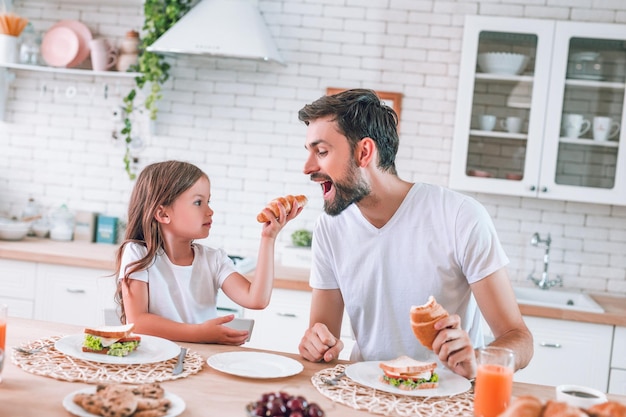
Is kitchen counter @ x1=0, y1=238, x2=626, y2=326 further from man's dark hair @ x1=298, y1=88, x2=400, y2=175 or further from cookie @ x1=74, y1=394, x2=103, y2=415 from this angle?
cookie @ x1=74, y1=394, x2=103, y2=415

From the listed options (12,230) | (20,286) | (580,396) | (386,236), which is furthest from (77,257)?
(580,396)

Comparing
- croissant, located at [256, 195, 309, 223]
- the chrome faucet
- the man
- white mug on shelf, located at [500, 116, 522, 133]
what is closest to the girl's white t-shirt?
croissant, located at [256, 195, 309, 223]

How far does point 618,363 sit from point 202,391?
2.54 metres

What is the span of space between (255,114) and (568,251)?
193cm

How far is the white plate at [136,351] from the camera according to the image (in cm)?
186

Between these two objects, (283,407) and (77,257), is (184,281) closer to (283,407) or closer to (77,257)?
(283,407)

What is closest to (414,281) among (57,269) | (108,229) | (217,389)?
(217,389)

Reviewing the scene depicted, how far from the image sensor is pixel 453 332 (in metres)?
1.87

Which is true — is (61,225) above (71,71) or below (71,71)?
below

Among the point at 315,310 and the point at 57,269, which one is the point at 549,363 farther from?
the point at 57,269

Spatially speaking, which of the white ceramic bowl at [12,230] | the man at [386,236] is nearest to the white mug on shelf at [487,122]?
the man at [386,236]

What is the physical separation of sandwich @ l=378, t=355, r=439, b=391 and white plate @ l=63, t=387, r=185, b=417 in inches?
20.2

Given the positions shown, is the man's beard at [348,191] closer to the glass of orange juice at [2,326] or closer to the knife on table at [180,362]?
the knife on table at [180,362]

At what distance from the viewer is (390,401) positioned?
5.76 feet
